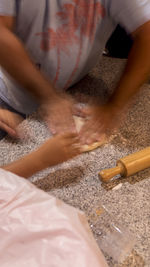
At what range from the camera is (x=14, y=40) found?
1.90ft

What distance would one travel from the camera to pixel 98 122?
2.24ft

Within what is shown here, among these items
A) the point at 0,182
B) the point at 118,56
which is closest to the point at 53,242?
the point at 0,182

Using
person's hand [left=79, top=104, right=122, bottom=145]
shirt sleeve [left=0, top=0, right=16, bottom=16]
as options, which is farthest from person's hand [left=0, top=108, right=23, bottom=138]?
shirt sleeve [left=0, top=0, right=16, bottom=16]

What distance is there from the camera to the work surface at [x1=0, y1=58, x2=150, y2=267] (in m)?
0.54

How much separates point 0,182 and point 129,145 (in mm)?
366

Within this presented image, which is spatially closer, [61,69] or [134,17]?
[134,17]

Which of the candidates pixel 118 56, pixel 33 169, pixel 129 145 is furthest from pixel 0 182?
pixel 118 56

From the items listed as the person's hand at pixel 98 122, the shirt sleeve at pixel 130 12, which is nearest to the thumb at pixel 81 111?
the person's hand at pixel 98 122

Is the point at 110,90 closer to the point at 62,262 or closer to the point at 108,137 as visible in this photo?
the point at 108,137

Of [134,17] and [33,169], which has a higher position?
[134,17]

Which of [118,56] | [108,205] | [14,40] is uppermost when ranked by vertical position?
[14,40]

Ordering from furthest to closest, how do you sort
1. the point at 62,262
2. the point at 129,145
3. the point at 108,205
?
the point at 129,145, the point at 108,205, the point at 62,262

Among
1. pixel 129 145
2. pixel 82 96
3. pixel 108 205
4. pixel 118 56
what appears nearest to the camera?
pixel 108 205

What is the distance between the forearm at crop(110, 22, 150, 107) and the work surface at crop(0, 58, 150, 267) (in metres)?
0.09
